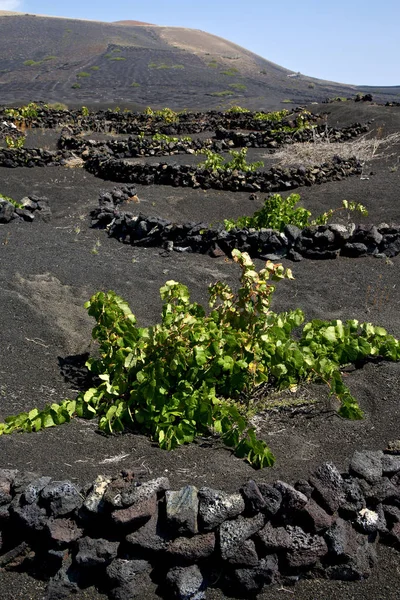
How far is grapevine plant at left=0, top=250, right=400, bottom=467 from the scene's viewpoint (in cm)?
409

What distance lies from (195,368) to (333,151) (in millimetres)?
16053

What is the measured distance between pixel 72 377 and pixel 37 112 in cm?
2610

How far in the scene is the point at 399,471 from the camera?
365 centimetres

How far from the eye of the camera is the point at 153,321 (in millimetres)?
6883

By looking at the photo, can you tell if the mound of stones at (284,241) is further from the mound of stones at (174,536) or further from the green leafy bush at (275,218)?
the mound of stones at (174,536)

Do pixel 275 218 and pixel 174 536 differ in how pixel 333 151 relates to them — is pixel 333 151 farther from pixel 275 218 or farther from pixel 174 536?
pixel 174 536

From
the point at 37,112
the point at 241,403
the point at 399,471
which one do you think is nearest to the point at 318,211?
the point at 241,403

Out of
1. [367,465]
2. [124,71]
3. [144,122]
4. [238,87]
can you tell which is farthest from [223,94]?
[367,465]

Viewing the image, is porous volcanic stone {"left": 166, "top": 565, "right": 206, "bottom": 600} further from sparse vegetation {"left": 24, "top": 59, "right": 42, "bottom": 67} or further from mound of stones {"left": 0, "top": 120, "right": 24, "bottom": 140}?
sparse vegetation {"left": 24, "top": 59, "right": 42, "bottom": 67}

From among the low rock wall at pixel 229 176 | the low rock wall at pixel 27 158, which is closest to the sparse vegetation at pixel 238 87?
the low rock wall at pixel 27 158

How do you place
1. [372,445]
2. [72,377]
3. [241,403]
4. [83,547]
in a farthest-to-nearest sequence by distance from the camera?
[72,377] → [241,403] → [372,445] → [83,547]

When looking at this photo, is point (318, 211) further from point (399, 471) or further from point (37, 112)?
point (37, 112)

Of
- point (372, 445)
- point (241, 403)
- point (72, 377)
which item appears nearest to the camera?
point (372, 445)

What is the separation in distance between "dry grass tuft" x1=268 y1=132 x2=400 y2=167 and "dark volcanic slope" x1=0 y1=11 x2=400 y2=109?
24116 millimetres
